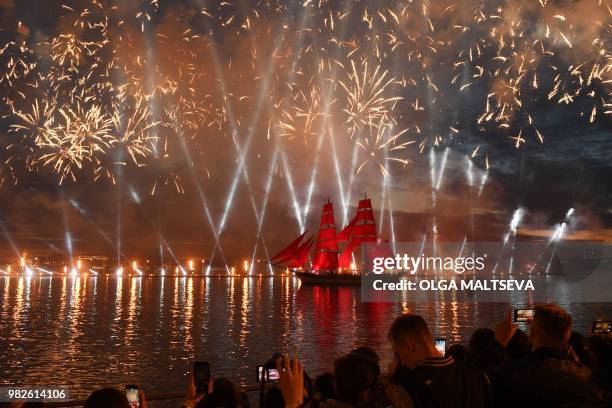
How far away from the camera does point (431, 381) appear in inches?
154

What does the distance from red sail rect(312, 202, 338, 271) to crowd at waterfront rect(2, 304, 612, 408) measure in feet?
487

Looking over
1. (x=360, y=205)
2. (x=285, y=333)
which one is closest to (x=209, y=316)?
(x=285, y=333)

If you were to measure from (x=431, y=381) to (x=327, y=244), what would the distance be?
492ft

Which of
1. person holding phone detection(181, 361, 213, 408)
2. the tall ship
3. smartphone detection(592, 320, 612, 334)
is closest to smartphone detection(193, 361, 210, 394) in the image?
person holding phone detection(181, 361, 213, 408)

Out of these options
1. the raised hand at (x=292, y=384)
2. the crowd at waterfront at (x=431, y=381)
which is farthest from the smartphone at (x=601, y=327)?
the raised hand at (x=292, y=384)

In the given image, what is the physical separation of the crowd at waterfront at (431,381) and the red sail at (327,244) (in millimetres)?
148468

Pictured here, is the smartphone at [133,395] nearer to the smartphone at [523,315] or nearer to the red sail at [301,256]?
the smartphone at [523,315]

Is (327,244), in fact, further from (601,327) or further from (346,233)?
(601,327)

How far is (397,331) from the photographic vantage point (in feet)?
13.7

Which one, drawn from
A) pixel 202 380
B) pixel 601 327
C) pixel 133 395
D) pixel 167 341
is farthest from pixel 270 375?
pixel 167 341

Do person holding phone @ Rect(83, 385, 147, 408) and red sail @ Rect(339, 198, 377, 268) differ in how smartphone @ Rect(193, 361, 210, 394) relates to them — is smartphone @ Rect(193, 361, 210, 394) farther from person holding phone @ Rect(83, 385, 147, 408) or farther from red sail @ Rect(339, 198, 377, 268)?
red sail @ Rect(339, 198, 377, 268)

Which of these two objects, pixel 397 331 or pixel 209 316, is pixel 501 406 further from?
pixel 209 316

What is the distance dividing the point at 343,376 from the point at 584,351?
437 centimetres

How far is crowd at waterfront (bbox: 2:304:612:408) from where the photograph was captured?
384 cm
